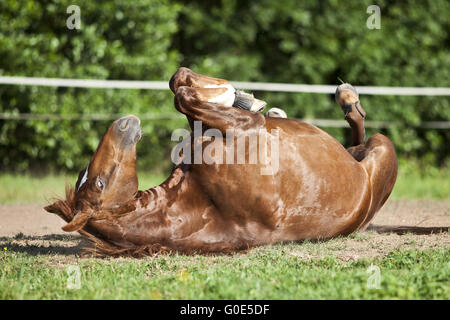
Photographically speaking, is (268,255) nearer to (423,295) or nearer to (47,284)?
(423,295)

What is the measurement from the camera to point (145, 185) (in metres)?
7.60

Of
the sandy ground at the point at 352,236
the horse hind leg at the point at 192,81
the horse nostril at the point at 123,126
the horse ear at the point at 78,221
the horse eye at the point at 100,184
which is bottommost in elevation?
the sandy ground at the point at 352,236

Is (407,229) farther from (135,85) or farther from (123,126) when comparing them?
(135,85)

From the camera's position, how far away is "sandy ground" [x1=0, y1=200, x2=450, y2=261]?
3.44 metres

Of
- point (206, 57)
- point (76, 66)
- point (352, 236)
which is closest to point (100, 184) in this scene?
point (352, 236)

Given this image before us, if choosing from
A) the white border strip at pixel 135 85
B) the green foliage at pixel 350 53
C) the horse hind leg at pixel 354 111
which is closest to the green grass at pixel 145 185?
the green foliage at pixel 350 53

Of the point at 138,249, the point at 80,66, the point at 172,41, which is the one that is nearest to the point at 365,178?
the point at 138,249

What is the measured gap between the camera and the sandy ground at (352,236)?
3436 mm

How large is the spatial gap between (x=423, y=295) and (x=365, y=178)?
1.20m

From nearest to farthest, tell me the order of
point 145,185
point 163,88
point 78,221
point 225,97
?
point 78,221 < point 225,97 < point 145,185 < point 163,88

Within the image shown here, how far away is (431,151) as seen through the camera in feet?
33.2

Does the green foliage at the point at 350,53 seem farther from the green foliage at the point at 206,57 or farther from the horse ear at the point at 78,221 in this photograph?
the horse ear at the point at 78,221

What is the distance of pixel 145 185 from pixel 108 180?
14.9 ft

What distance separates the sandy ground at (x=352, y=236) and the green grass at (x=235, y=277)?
0.64ft
